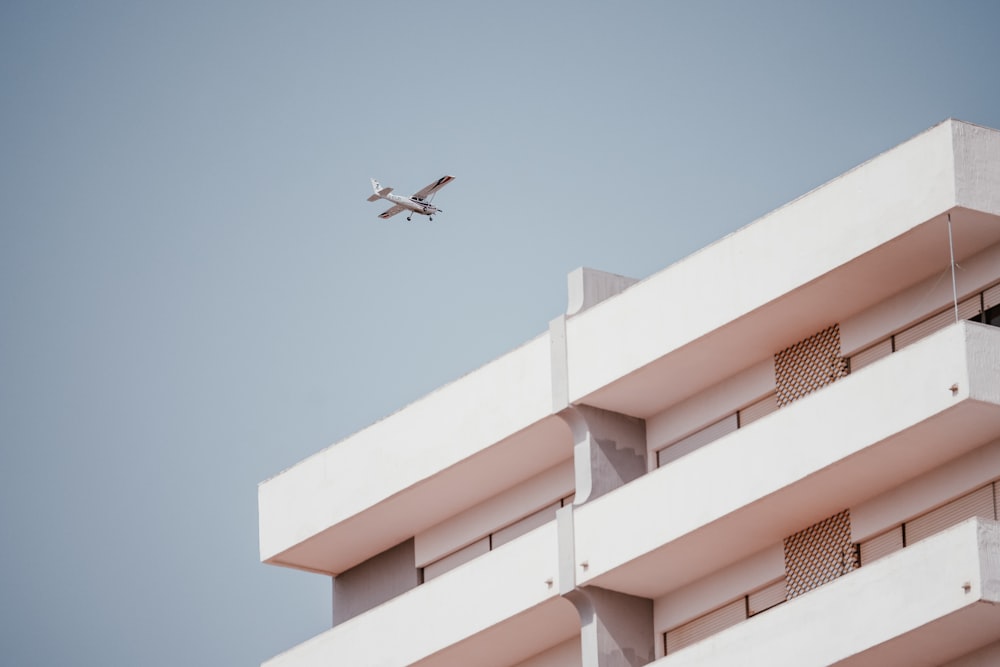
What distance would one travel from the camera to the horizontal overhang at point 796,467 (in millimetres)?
40000

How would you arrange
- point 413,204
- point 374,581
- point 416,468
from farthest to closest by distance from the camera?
point 413,204 → point 374,581 → point 416,468

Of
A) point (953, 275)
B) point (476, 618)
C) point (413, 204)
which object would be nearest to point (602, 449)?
point (476, 618)

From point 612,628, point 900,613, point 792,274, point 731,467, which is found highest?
point 792,274

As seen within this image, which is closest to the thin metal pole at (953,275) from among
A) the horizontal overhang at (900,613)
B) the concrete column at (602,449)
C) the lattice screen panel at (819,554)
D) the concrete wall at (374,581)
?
the lattice screen panel at (819,554)

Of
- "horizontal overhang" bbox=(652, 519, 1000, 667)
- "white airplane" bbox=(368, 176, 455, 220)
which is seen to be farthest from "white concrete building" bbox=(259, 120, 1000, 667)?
"white airplane" bbox=(368, 176, 455, 220)

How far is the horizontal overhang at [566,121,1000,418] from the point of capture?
4109 cm

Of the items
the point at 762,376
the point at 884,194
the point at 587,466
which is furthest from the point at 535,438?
the point at 884,194

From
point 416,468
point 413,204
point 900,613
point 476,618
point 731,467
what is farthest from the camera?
point 413,204

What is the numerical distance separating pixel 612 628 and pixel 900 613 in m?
7.84

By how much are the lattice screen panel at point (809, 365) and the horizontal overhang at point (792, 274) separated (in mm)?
218

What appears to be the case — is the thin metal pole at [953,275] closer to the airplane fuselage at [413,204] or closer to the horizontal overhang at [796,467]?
the horizontal overhang at [796,467]

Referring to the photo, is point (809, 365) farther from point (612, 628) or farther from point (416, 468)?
point (416, 468)

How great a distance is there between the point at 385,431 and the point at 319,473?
2.37m

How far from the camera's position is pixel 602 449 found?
47125 mm
